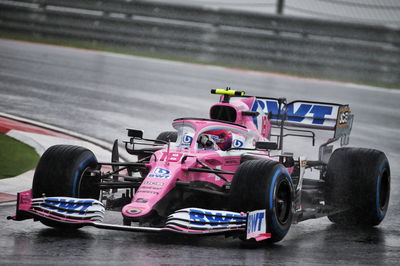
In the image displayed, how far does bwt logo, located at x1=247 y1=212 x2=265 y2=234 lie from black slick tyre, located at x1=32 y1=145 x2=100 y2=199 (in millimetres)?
1836

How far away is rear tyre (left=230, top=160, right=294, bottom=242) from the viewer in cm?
785

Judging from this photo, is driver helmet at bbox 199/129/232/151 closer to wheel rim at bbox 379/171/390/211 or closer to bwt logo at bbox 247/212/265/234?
bwt logo at bbox 247/212/265/234

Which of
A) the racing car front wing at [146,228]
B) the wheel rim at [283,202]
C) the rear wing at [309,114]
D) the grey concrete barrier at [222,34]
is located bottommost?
the racing car front wing at [146,228]

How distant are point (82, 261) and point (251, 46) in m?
17.8

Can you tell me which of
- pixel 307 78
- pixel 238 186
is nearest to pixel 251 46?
pixel 307 78

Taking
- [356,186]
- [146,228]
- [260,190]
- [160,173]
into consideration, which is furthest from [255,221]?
[356,186]

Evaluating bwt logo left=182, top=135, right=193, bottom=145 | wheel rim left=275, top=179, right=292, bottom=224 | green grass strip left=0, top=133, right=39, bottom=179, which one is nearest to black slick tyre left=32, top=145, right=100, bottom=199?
bwt logo left=182, top=135, right=193, bottom=145

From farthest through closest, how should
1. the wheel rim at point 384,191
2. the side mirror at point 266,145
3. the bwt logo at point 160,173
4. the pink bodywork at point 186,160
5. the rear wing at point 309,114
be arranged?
the rear wing at point 309,114 < the wheel rim at point 384,191 < the side mirror at point 266,145 < the bwt logo at point 160,173 < the pink bodywork at point 186,160

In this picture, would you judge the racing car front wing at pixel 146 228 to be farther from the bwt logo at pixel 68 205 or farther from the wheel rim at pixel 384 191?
the wheel rim at pixel 384 191

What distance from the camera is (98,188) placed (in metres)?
8.70

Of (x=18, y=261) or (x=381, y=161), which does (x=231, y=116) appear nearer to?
(x=381, y=161)

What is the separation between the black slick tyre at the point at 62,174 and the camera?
27.1 ft

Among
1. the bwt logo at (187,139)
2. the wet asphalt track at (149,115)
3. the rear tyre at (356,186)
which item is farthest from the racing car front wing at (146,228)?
the rear tyre at (356,186)

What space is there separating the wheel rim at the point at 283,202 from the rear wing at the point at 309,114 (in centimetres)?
207
